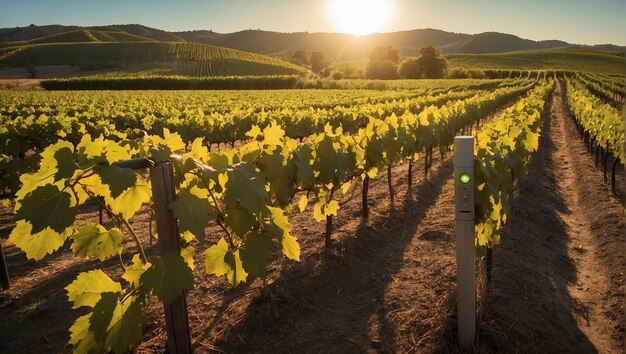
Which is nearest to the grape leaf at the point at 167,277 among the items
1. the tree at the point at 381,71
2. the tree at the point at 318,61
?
the tree at the point at 381,71

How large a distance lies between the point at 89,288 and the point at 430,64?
267 feet

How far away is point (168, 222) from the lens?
2.50 meters

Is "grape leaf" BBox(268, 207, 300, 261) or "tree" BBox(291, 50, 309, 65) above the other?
"tree" BBox(291, 50, 309, 65)

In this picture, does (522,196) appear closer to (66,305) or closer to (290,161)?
(290,161)

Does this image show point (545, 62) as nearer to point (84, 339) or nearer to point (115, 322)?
point (115, 322)

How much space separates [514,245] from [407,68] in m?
78.2

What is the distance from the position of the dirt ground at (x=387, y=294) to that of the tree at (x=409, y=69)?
75.2 metres

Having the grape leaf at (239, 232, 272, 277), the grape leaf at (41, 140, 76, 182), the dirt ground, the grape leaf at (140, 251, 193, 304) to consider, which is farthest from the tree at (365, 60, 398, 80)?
the grape leaf at (41, 140, 76, 182)

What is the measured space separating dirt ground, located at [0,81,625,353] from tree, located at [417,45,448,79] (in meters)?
75.0

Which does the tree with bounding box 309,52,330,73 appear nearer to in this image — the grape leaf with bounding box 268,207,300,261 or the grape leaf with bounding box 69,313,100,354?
the grape leaf with bounding box 268,207,300,261

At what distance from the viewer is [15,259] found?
17.8 ft

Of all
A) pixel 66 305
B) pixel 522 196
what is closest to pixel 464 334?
pixel 66 305

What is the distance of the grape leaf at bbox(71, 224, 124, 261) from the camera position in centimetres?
250

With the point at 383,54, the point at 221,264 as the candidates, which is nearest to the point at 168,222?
the point at 221,264
